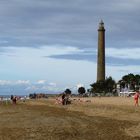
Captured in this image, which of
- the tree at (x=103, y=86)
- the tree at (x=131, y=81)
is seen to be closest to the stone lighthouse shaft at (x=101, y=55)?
the tree at (x=103, y=86)

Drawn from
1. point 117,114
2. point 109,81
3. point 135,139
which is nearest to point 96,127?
point 135,139

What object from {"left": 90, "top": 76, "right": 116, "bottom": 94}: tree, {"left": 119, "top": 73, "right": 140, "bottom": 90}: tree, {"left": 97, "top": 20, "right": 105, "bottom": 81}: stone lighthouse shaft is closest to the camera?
{"left": 90, "top": 76, "right": 116, "bottom": 94}: tree

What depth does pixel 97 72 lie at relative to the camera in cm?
14200

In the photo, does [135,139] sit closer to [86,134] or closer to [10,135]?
[86,134]

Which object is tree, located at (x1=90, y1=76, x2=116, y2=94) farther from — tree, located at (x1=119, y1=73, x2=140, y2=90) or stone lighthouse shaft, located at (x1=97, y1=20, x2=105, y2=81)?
tree, located at (x1=119, y1=73, x2=140, y2=90)

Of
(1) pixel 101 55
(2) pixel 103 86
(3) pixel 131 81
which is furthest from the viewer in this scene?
(1) pixel 101 55

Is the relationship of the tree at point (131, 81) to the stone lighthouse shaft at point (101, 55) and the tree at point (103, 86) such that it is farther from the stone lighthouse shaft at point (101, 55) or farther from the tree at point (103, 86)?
the stone lighthouse shaft at point (101, 55)

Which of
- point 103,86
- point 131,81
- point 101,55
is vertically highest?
point 101,55

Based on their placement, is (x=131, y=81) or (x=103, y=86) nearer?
(x=103, y=86)

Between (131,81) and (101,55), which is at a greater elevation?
(101,55)

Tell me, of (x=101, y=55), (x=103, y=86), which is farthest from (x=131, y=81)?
(x=101, y=55)

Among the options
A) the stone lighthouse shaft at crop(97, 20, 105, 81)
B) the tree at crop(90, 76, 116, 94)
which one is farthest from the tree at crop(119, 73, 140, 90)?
the stone lighthouse shaft at crop(97, 20, 105, 81)

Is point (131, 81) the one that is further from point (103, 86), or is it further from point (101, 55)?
point (101, 55)

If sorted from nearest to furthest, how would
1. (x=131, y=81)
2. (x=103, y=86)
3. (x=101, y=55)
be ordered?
(x=103, y=86), (x=131, y=81), (x=101, y=55)
